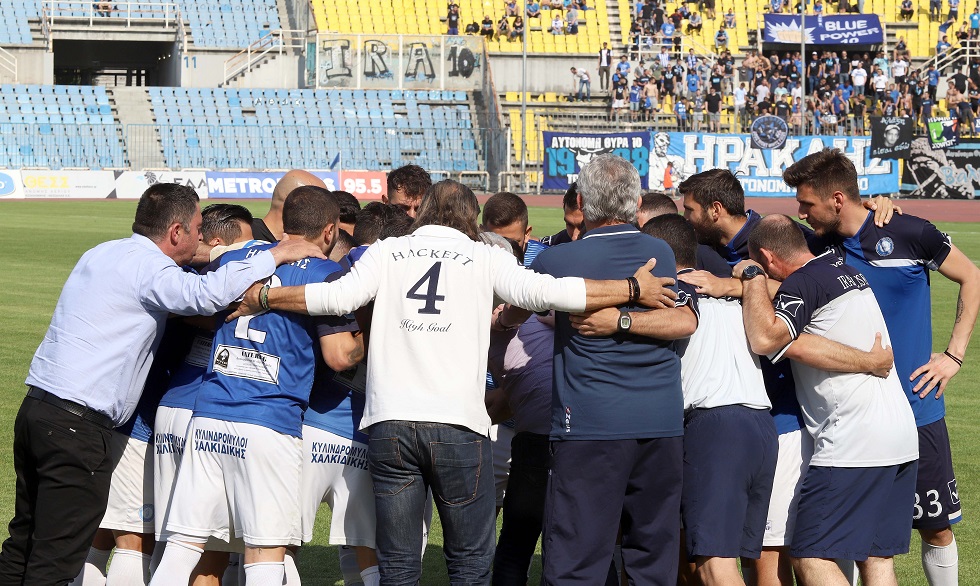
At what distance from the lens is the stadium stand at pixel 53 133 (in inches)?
1556

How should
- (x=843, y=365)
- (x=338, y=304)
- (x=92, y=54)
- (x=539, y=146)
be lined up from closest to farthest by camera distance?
1. (x=338, y=304)
2. (x=843, y=365)
3. (x=539, y=146)
4. (x=92, y=54)

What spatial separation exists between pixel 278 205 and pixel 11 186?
33756 millimetres

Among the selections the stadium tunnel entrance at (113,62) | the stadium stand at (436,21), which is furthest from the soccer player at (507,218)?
the stadium tunnel entrance at (113,62)

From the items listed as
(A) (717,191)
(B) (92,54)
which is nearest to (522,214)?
(A) (717,191)

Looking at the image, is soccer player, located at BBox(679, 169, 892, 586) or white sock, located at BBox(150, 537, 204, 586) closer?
white sock, located at BBox(150, 537, 204, 586)

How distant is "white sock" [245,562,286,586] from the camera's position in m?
4.82

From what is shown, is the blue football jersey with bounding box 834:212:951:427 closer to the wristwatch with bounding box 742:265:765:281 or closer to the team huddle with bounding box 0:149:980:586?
the team huddle with bounding box 0:149:980:586

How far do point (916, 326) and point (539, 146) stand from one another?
3841cm

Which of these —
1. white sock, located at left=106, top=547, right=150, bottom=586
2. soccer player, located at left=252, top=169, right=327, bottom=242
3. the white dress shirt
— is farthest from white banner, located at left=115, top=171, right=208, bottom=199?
the white dress shirt

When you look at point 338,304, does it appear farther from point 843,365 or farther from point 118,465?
point 843,365

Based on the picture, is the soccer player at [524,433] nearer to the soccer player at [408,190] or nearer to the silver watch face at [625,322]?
the silver watch face at [625,322]

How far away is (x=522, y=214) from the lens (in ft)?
21.6

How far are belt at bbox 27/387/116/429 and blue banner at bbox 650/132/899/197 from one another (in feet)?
121

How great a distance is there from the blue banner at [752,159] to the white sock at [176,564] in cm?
3724
